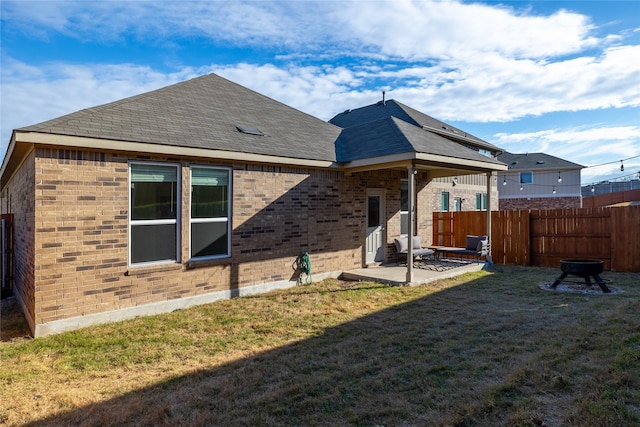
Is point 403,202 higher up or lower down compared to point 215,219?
higher up

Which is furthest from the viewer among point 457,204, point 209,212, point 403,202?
point 457,204

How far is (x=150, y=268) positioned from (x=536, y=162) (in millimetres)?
32942

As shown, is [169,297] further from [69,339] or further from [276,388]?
[276,388]

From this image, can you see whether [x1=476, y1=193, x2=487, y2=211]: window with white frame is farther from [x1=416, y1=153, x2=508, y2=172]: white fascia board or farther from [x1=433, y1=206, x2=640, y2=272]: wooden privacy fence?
[x1=416, y1=153, x2=508, y2=172]: white fascia board

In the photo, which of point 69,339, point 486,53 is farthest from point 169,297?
point 486,53

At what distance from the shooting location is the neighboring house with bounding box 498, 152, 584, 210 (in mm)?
29703

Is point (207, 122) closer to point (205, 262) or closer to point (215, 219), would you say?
point (215, 219)

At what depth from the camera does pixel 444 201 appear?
19875 millimetres

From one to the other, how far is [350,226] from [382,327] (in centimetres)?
476

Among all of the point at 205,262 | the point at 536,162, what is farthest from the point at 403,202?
the point at 536,162

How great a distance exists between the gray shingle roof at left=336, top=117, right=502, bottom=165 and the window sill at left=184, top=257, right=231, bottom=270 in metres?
4.03

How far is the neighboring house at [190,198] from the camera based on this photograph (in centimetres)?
576

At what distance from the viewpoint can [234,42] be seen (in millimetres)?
11281

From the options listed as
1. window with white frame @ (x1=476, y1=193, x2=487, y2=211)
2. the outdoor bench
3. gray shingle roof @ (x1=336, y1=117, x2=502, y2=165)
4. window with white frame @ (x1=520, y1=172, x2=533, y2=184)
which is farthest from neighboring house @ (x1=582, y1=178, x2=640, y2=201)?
gray shingle roof @ (x1=336, y1=117, x2=502, y2=165)
